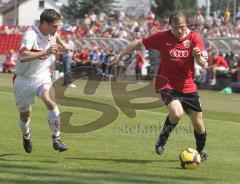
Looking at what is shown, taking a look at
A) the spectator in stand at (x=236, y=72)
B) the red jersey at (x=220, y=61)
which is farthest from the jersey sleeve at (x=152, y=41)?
the red jersey at (x=220, y=61)

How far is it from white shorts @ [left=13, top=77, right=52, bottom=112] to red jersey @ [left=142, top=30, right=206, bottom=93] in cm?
171

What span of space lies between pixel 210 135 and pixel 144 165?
4287 mm

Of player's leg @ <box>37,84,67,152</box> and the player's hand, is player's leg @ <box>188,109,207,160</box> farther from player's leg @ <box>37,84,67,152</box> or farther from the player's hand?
player's leg @ <box>37,84,67,152</box>

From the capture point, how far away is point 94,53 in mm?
36969

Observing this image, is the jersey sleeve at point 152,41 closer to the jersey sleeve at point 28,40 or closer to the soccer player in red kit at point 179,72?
the soccer player in red kit at point 179,72

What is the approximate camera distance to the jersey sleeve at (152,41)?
1005cm

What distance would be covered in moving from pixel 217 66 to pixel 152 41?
19308 millimetres

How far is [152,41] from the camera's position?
10.1 meters

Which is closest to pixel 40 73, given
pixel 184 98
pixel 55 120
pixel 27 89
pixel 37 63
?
pixel 37 63

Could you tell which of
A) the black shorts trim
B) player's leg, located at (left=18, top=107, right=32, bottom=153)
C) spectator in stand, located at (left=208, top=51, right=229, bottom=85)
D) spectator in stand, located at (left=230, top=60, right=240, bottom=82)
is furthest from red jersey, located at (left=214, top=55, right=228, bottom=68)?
player's leg, located at (left=18, top=107, right=32, bottom=153)

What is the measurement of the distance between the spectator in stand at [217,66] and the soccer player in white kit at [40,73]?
19.4 m

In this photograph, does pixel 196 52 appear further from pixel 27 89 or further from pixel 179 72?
pixel 27 89

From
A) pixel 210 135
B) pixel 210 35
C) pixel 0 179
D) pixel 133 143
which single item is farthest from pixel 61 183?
pixel 210 35

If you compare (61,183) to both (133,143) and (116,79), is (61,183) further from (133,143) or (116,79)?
(116,79)
